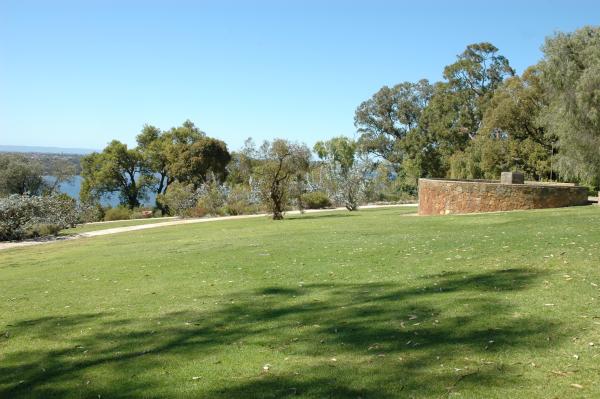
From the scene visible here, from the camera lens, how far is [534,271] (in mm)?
7992

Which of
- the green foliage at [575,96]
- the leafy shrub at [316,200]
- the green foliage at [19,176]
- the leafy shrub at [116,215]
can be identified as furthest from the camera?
the green foliage at [19,176]

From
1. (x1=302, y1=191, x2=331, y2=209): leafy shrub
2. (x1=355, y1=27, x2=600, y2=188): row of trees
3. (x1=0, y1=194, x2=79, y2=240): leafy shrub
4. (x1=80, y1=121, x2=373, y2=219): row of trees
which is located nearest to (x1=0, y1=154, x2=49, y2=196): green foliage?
(x1=80, y1=121, x2=373, y2=219): row of trees

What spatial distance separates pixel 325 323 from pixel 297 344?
0.78m

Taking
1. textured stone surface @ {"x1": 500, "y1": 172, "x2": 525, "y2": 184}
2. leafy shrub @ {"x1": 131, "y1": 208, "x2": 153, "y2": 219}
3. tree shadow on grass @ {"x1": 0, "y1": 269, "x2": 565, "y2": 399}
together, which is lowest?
leafy shrub @ {"x1": 131, "y1": 208, "x2": 153, "y2": 219}

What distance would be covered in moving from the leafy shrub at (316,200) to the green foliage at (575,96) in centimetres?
1465

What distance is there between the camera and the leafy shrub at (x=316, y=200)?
3450 centimetres

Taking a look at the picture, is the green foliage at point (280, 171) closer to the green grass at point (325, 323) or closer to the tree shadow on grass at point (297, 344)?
the green grass at point (325, 323)

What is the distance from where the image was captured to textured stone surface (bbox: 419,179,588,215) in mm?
19125

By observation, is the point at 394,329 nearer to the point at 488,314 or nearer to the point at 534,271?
the point at 488,314

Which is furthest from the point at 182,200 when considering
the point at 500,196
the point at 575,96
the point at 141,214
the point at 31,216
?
the point at 575,96

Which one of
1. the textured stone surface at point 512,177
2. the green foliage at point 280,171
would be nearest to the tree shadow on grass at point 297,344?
the textured stone surface at point 512,177

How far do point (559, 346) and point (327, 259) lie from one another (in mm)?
6015

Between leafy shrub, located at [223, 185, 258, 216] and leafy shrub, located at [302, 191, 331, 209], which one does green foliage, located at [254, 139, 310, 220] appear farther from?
leafy shrub, located at [302, 191, 331, 209]

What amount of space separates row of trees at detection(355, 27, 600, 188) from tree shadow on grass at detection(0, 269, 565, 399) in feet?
66.7
